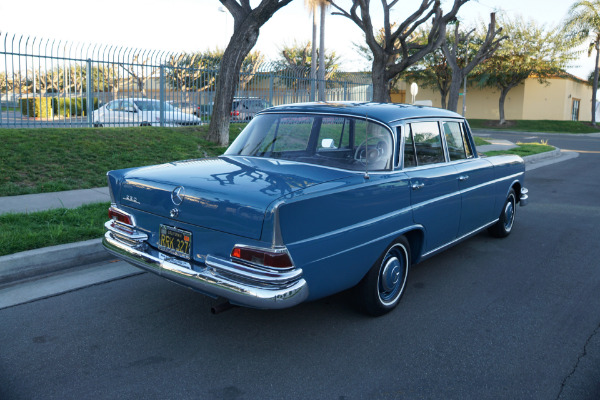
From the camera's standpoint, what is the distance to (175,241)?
3.62 metres

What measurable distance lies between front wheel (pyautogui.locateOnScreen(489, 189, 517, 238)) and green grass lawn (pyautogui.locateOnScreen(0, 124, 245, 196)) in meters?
6.19

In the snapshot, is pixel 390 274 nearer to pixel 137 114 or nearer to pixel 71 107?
pixel 71 107

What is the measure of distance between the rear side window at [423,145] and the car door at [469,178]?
0.21 meters

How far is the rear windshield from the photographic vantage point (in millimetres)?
4184

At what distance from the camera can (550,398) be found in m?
3.03

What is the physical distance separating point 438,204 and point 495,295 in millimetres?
964

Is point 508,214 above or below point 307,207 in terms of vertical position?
below

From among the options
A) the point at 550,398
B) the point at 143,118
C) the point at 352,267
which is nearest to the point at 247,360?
the point at 352,267

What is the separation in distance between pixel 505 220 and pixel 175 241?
451cm

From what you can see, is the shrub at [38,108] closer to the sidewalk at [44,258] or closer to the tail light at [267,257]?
the sidewalk at [44,258]

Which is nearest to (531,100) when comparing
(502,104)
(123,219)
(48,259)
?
(502,104)

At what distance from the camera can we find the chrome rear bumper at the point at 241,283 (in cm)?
315

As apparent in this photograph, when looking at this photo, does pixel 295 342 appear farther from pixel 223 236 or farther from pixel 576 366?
pixel 576 366

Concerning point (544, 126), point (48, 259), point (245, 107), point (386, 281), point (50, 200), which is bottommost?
point (48, 259)
